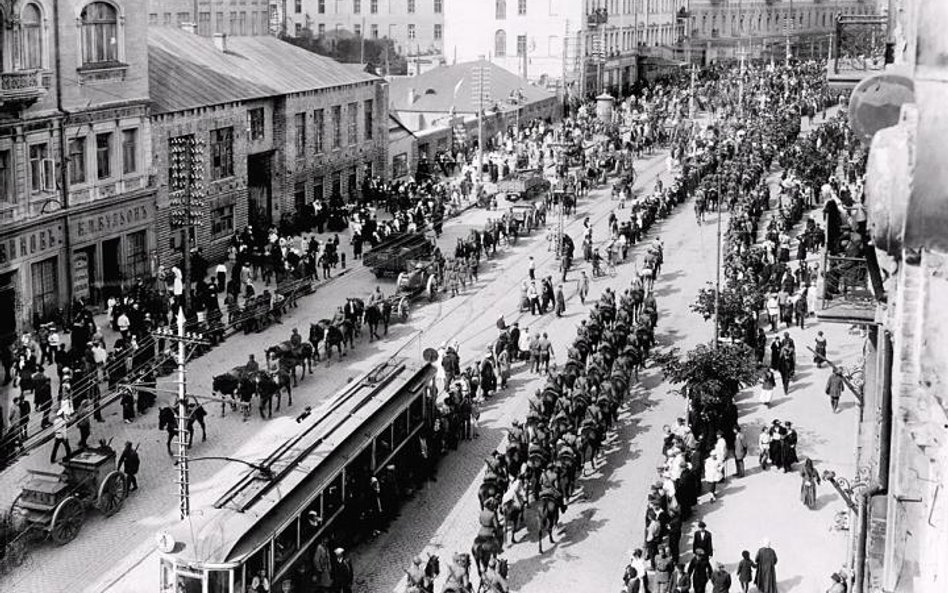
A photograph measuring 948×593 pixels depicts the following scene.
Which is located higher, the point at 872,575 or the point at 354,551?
the point at 872,575

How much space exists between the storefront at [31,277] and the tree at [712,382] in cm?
1954

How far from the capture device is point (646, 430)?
3159 cm

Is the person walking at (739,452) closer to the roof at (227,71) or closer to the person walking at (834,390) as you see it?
the person walking at (834,390)

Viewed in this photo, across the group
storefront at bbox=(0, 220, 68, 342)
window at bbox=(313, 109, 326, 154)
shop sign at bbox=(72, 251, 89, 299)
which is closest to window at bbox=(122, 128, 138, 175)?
shop sign at bbox=(72, 251, 89, 299)

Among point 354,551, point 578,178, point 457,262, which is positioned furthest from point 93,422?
point 578,178

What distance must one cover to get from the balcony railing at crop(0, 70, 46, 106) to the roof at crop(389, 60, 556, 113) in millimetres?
44526

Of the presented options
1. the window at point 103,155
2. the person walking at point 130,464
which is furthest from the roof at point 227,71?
the person walking at point 130,464

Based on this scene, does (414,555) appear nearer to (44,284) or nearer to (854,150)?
(44,284)

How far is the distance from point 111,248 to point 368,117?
24.6 m

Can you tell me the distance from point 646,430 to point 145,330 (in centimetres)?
1439

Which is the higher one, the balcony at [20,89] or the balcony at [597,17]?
the balcony at [597,17]

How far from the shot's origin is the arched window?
1502 inches

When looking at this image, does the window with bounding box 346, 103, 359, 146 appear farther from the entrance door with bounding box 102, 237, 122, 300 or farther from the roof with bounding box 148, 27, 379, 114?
the entrance door with bounding box 102, 237, 122, 300

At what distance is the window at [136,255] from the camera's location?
143 ft
